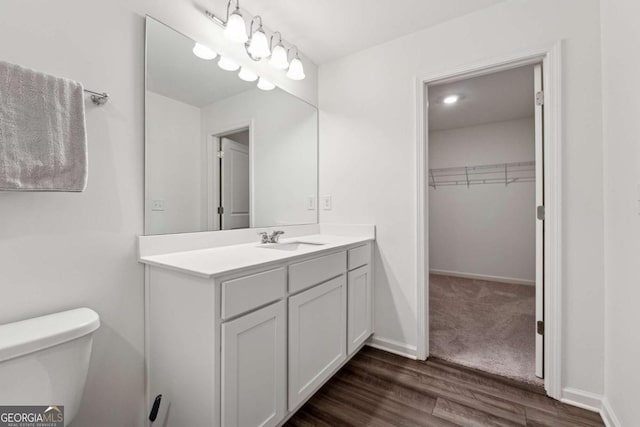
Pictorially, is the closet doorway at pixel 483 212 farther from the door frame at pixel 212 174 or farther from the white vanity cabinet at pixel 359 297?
the door frame at pixel 212 174

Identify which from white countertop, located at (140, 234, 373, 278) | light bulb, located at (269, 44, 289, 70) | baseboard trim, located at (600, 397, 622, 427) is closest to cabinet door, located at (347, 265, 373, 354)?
white countertop, located at (140, 234, 373, 278)

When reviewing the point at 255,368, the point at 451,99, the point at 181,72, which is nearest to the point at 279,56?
the point at 181,72

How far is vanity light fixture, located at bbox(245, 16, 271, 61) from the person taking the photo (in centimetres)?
165

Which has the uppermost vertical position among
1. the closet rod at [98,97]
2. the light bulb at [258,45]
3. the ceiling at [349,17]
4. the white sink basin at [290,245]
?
the ceiling at [349,17]

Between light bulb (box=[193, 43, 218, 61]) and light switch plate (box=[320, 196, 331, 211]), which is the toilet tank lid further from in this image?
light switch plate (box=[320, 196, 331, 211])

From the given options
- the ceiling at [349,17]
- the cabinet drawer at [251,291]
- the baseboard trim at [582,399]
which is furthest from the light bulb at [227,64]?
the baseboard trim at [582,399]

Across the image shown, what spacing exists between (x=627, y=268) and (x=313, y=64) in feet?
7.74

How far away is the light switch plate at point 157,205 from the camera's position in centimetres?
133

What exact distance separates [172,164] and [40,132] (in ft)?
1.70

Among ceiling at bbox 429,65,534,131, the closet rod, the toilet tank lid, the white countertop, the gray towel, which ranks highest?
ceiling at bbox 429,65,534,131

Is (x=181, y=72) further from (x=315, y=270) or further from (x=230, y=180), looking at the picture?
(x=315, y=270)

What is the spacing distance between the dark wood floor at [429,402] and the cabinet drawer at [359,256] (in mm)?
682

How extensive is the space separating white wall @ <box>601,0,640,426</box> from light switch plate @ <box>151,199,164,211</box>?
2035 mm

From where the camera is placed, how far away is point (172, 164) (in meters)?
1.42
